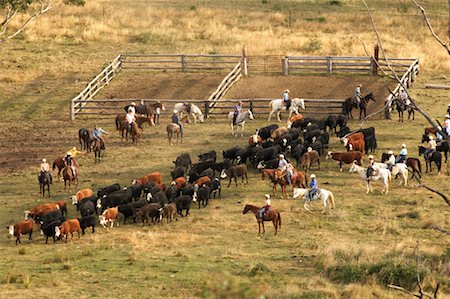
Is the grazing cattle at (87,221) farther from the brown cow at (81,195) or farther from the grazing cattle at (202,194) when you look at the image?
the grazing cattle at (202,194)

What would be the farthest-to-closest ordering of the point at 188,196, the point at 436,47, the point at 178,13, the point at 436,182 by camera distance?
the point at 178,13, the point at 436,47, the point at 436,182, the point at 188,196

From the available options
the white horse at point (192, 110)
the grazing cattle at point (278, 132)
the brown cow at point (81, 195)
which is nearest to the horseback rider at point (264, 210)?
the brown cow at point (81, 195)

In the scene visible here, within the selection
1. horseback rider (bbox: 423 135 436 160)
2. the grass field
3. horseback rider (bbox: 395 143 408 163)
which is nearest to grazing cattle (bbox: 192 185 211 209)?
the grass field

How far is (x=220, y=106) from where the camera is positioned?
125 feet

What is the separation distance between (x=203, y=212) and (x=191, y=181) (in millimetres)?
1969

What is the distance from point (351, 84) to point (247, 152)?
1244 centimetres

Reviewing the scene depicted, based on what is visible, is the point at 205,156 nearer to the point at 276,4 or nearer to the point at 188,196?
the point at 188,196

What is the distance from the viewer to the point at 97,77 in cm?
3981

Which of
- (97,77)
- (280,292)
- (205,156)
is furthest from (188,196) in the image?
(97,77)

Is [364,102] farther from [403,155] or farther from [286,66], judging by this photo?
[403,155]

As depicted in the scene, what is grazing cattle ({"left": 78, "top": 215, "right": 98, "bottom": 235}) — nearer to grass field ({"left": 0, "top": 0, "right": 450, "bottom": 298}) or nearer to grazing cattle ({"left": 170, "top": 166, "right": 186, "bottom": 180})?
grass field ({"left": 0, "top": 0, "right": 450, "bottom": 298})

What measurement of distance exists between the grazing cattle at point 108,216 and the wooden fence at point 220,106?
11.9 metres

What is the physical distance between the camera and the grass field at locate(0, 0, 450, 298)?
19547mm

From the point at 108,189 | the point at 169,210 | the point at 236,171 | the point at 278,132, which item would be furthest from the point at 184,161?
the point at 169,210
